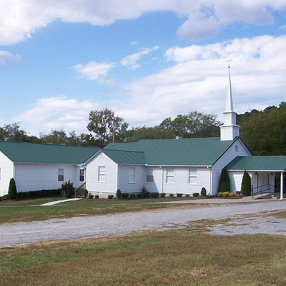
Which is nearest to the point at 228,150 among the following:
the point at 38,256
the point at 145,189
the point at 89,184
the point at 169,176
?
the point at 169,176

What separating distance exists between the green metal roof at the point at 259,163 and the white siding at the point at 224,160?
513mm

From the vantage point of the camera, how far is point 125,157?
40.6 m

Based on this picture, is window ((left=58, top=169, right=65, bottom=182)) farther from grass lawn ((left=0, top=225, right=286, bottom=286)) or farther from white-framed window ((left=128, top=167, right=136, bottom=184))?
grass lawn ((left=0, top=225, right=286, bottom=286))

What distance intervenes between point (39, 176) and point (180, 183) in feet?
43.9

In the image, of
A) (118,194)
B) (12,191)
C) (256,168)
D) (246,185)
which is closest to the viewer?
(246,185)

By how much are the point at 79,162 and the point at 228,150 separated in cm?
1559

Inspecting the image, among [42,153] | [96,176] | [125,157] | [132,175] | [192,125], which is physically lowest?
[96,176]

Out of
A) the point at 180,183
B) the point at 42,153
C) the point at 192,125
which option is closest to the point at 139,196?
the point at 180,183

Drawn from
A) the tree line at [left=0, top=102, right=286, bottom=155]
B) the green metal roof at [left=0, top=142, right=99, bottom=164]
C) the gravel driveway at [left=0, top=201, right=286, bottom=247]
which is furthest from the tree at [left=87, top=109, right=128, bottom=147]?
the gravel driveway at [left=0, top=201, right=286, bottom=247]

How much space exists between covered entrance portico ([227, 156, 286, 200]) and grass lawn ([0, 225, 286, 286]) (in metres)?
25.1

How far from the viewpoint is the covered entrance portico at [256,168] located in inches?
1476

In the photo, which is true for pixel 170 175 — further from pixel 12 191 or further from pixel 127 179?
pixel 12 191

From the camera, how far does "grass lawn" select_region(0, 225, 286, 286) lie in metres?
8.00

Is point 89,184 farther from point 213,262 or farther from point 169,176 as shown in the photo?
point 213,262
